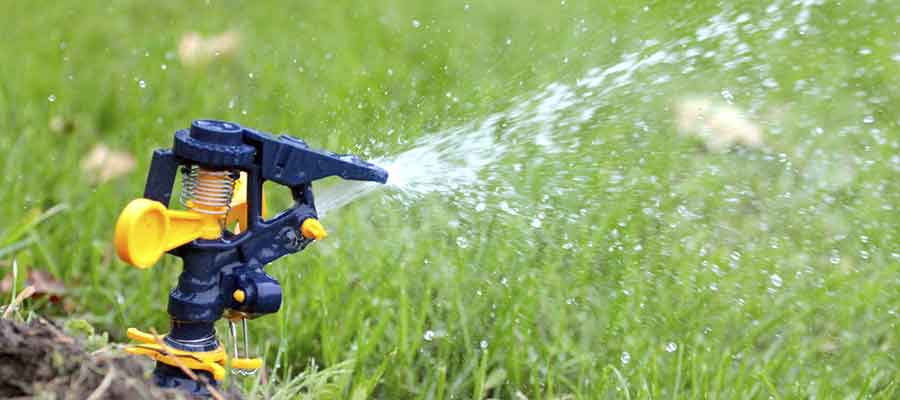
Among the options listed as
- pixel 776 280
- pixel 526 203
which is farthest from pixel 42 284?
pixel 776 280

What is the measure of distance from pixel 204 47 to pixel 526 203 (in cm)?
141

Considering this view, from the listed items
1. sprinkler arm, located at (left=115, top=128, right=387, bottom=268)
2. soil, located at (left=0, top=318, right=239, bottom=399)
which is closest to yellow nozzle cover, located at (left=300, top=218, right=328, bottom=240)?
sprinkler arm, located at (left=115, top=128, right=387, bottom=268)

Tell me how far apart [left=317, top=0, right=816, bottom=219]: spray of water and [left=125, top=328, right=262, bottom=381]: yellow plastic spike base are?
303 millimetres

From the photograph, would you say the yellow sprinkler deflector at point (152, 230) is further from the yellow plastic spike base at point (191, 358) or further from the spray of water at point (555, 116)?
the spray of water at point (555, 116)

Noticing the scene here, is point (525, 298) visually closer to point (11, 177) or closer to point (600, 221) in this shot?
point (600, 221)

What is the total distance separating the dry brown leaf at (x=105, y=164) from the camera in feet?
8.76

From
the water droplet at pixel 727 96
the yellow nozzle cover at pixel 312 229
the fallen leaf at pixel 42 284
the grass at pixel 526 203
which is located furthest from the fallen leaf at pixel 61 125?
the water droplet at pixel 727 96

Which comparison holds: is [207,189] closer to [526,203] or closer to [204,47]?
[526,203]

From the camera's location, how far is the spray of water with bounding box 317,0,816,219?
206 centimetres

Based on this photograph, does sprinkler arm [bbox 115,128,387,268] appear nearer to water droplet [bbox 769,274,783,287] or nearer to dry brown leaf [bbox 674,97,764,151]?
water droplet [bbox 769,274,783,287]

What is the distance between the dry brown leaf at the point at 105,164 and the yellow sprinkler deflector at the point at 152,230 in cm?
128

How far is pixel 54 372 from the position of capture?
4.25 feet

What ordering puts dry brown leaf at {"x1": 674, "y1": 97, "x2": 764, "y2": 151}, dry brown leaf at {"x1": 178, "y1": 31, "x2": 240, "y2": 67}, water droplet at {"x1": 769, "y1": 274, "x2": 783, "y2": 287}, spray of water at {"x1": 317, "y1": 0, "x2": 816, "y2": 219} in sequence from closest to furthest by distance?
1. spray of water at {"x1": 317, "y1": 0, "x2": 816, "y2": 219}
2. water droplet at {"x1": 769, "y1": 274, "x2": 783, "y2": 287}
3. dry brown leaf at {"x1": 674, "y1": 97, "x2": 764, "y2": 151}
4. dry brown leaf at {"x1": 178, "y1": 31, "x2": 240, "y2": 67}

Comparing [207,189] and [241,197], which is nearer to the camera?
[207,189]
